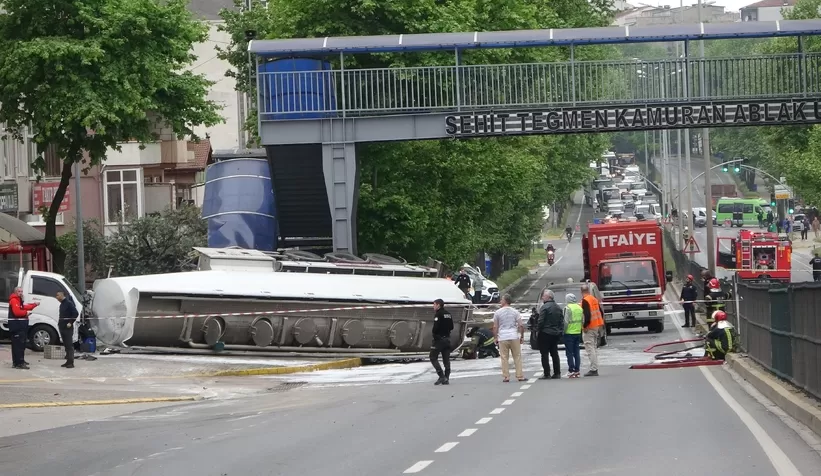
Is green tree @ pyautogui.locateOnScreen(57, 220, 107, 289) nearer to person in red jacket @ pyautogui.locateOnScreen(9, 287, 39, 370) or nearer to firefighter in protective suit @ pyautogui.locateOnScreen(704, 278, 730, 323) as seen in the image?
person in red jacket @ pyautogui.locateOnScreen(9, 287, 39, 370)

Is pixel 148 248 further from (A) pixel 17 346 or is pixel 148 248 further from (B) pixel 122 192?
(A) pixel 17 346

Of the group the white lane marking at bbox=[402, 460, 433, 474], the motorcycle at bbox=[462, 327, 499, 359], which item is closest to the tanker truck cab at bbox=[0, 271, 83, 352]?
the motorcycle at bbox=[462, 327, 499, 359]

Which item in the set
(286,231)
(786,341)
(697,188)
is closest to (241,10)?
(286,231)

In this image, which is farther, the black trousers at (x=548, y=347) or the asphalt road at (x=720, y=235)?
the asphalt road at (x=720, y=235)

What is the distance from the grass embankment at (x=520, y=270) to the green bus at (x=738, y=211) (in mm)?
18372

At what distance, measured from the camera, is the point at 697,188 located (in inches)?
6201

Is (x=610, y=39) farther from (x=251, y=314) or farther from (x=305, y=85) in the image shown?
(x=251, y=314)

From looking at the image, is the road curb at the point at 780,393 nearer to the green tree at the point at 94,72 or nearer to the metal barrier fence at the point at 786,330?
the metal barrier fence at the point at 786,330

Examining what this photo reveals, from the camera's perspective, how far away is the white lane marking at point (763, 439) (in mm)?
12227

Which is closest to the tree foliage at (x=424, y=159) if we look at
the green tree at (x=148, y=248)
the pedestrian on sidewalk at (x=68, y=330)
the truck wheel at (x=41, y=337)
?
the green tree at (x=148, y=248)

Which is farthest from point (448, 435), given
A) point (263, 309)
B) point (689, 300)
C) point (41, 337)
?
point (689, 300)

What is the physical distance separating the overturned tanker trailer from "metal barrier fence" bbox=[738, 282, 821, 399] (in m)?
8.48

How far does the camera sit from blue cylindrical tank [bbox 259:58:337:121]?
3744cm

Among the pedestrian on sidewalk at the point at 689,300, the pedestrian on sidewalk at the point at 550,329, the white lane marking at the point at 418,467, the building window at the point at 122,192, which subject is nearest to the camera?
the white lane marking at the point at 418,467
